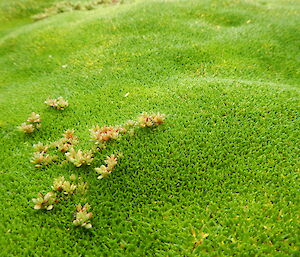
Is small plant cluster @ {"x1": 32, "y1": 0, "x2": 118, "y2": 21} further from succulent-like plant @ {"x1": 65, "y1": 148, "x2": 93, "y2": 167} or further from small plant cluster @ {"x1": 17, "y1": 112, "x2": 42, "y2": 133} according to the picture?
succulent-like plant @ {"x1": 65, "y1": 148, "x2": 93, "y2": 167}

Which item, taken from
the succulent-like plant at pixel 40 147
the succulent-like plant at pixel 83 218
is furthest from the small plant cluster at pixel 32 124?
the succulent-like plant at pixel 83 218

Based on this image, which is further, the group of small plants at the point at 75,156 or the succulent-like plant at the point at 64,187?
the succulent-like plant at the point at 64,187

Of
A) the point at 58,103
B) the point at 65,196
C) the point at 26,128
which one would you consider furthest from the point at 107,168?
the point at 58,103

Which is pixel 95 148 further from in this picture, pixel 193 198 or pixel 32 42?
pixel 32 42

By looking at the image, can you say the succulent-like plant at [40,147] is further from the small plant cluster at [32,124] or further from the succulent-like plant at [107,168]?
the succulent-like plant at [107,168]

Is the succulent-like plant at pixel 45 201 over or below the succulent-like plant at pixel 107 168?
below

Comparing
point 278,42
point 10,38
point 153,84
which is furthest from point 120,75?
point 10,38
